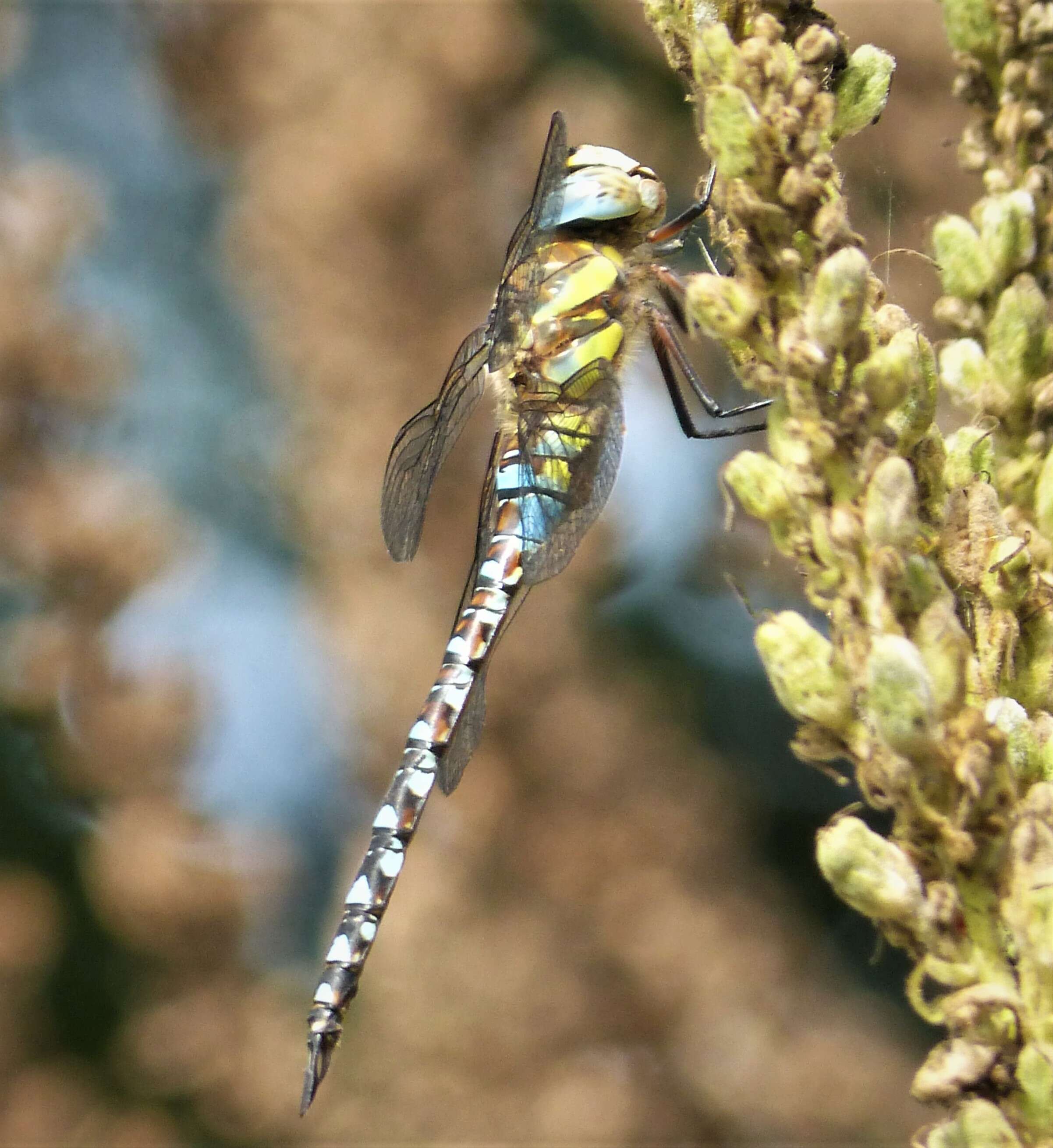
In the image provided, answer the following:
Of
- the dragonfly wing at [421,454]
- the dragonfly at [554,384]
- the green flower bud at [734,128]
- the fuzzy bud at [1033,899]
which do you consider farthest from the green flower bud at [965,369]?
the dragonfly wing at [421,454]

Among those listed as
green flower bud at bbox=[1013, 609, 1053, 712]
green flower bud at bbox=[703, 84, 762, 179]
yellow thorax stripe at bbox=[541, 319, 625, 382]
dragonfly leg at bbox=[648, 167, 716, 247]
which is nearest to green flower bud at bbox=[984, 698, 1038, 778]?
green flower bud at bbox=[1013, 609, 1053, 712]

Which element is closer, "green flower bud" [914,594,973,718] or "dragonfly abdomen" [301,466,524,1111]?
"green flower bud" [914,594,973,718]

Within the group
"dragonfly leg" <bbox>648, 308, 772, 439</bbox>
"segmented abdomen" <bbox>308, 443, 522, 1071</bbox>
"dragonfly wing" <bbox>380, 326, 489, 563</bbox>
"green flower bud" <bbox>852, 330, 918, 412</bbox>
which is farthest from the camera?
"dragonfly wing" <bbox>380, 326, 489, 563</bbox>

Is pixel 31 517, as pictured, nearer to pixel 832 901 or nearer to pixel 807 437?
pixel 807 437

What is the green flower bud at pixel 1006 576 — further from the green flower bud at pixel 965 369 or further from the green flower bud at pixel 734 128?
the green flower bud at pixel 734 128

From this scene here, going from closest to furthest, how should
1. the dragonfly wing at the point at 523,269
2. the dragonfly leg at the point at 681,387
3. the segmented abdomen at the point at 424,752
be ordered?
the segmented abdomen at the point at 424,752
the dragonfly wing at the point at 523,269
the dragonfly leg at the point at 681,387

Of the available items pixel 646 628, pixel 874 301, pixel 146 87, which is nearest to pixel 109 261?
pixel 146 87

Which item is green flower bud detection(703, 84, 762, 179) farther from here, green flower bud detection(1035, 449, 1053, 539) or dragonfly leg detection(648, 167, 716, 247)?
dragonfly leg detection(648, 167, 716, 247)
